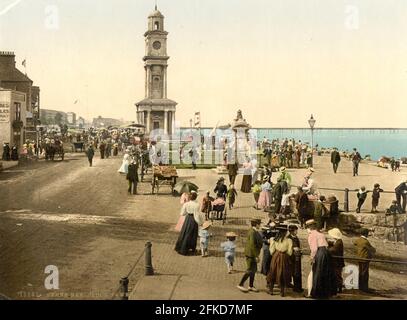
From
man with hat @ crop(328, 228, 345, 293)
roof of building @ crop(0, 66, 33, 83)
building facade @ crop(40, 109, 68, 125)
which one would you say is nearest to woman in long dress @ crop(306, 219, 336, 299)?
man with hat @ crop(328, 228, 345, 293)

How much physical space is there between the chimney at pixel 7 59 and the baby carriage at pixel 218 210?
42.8m

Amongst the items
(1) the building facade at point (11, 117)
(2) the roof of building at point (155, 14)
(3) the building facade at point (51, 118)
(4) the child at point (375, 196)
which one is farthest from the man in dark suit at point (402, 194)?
(3) the building facade at point (51, 118)

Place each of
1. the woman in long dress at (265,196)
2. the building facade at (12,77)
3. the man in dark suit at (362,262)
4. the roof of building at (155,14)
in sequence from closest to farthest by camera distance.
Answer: the man in dark suit at (362,262)
the woman in long dress at (265,196)
the building facade at (12,77)
the roof of building at (155,14)

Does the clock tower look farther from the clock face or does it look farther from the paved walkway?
the paved walkway

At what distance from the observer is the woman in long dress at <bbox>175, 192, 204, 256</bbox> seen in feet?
45.3

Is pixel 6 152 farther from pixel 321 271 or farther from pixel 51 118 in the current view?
pixel 51 118

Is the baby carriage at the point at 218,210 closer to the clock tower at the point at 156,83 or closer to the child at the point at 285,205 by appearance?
the child at the point at 285,205

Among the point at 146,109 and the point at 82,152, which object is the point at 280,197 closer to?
the point at 82,152

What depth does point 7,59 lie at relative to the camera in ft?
186

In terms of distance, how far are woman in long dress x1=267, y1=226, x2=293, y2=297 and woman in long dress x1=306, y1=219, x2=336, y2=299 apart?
51cm

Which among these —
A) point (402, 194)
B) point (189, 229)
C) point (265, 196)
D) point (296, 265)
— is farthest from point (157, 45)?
point (296, 265)

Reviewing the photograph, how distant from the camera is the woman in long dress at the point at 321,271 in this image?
10828 mm

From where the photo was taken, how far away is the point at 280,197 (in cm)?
1958

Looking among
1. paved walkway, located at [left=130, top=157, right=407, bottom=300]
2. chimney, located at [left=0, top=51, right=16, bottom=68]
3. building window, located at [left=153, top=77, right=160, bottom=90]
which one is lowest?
paved walkway, located at [left=130, top=157, right=407, bottom=300]
